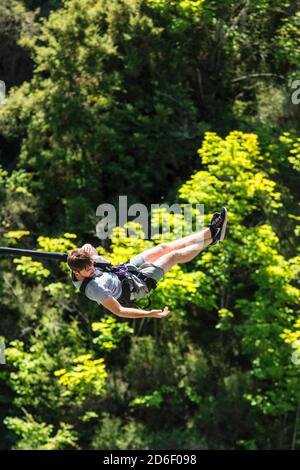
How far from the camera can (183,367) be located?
829 inches

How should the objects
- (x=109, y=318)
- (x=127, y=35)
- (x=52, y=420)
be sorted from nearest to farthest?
1. (x=109, y=318)
2. (x=52, y=420)
3. (x=127, y=35)

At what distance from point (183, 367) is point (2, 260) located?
5.47 m

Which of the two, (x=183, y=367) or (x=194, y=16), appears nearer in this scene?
(x=183, y=367)

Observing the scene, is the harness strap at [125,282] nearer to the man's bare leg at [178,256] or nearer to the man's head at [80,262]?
the man's head at [80,262]

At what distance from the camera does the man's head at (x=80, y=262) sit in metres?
9.31

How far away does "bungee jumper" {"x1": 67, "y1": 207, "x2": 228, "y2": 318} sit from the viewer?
9461 mm

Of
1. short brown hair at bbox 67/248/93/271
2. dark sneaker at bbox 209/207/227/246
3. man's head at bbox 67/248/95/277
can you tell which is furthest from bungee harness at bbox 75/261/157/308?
dark sneaker at bbox 209/207/227/246

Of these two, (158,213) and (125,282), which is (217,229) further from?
(158,213)

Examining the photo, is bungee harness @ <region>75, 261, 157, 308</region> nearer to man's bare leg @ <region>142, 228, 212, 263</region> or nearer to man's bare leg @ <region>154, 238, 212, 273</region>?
man's bare leg @ <region>154, 238, 212, 273</region>

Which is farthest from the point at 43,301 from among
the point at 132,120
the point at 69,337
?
the point at 132,120

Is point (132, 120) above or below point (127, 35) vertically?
below

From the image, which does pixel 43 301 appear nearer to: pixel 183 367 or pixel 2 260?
pixel 2 260

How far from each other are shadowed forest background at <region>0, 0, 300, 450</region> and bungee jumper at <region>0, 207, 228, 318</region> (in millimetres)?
7392

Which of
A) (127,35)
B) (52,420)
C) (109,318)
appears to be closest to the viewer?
(109,318)
